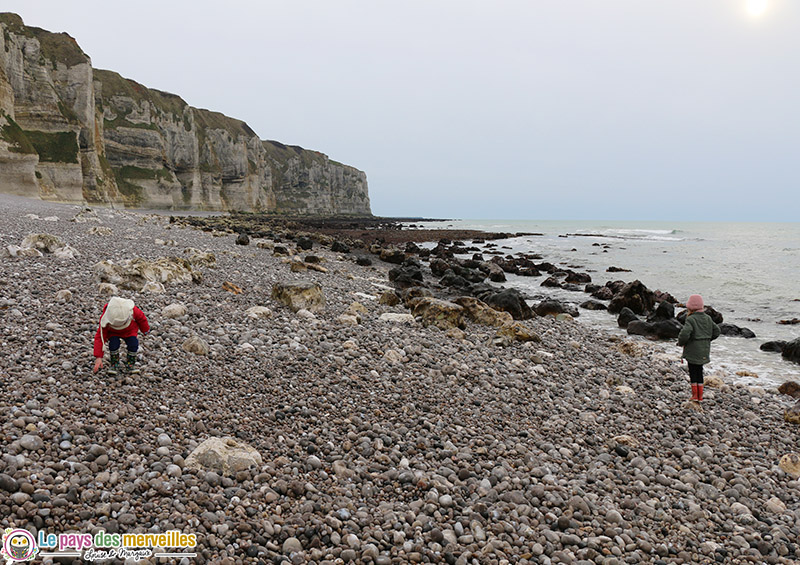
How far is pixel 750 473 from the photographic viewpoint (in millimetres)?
5742

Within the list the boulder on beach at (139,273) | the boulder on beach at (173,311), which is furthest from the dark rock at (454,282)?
Result: the boulder on beach at (173,311)

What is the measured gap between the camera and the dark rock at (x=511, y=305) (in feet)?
50.2

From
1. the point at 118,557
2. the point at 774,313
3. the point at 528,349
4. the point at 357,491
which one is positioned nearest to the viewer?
the point at 118,557

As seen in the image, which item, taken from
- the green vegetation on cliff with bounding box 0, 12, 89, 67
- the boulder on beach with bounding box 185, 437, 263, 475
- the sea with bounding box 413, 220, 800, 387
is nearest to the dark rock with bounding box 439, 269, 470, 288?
the sea with bounding box 413, 220, 800, 387

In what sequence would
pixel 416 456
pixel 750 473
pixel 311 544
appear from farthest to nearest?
pixel 750 473 → pixel 416 456 → pixel 311 544

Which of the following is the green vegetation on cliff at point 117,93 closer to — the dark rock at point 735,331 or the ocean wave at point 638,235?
the ocean wave at point 638,235

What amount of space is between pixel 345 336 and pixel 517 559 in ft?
19.6

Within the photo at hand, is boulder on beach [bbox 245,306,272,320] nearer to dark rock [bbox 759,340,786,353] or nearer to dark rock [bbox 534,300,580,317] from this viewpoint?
dark rock [bbox 534,300,580,317]

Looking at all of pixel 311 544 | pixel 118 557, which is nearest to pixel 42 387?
pixel 118 557

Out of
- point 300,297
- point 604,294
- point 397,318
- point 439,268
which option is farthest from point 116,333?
point 439,268

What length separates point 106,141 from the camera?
81.9 meters

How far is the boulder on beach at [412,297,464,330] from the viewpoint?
11414 millimetres

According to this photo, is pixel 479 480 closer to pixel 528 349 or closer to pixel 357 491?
pixel 357 491

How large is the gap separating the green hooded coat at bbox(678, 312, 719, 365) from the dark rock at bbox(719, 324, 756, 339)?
29.7ft
